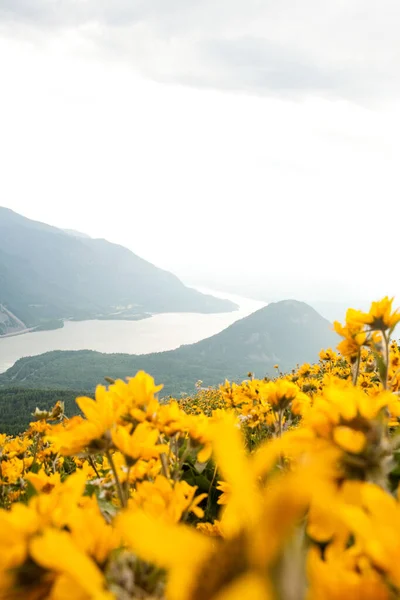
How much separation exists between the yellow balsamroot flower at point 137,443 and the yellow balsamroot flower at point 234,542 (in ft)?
3.27

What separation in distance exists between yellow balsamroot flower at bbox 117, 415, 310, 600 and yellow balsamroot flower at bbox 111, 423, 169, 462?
1.00 meters

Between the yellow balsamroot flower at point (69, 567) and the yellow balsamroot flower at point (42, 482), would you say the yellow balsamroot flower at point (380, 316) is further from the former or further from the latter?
the yellow balsamroot flower at point (69, 567)

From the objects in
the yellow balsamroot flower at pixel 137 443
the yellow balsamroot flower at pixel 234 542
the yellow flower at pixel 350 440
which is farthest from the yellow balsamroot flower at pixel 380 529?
the yellow balsamroot flower at pixel 137 443

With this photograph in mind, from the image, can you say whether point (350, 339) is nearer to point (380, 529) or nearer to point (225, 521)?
point (225, 521)

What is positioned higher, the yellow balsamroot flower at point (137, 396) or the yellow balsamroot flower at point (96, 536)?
the yellow balsamroot flower at point (137, 396)

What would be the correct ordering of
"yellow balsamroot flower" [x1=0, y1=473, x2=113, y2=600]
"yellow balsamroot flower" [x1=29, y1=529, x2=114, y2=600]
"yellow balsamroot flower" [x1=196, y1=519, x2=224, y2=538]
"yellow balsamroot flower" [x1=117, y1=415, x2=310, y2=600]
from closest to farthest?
"yellow balsamroot flower" [x1=117, y1=415, x2=310, y2=600]
"yellow balsamroot flower" [x1=29, y1=529, x2=114, y2=600]
"yellow balsamroot flower" [x1=0, y1=473, x2=113, y2=600]
"yellow balsamroot flower" [x1=196, y1=519, x2=224, y2=538]

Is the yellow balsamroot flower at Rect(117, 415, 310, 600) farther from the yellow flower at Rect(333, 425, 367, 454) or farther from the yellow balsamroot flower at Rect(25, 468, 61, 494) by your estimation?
the yellow balsamroot flower at Rect(25, 468, 61, 494)

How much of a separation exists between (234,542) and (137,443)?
1116 mm

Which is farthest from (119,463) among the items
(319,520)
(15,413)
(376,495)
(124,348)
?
(124,348)

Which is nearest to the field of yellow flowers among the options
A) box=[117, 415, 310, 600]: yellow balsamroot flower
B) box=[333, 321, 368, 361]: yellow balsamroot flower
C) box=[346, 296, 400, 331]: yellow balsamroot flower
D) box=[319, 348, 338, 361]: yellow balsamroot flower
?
box=[117, 415, 310, 600]: yellow balsamroot flower

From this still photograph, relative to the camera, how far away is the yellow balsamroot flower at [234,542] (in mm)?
408

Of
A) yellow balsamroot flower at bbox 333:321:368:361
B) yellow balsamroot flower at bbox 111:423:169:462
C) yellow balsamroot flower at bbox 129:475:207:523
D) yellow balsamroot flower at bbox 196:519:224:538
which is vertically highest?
yellow balsamroot flower at bbox 333:321:368:361

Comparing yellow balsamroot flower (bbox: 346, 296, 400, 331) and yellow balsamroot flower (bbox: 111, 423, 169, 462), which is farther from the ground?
yellow balsamroot flower (bbox: 346, 296, 400, 331)

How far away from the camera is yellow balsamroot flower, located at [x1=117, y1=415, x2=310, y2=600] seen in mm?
408
